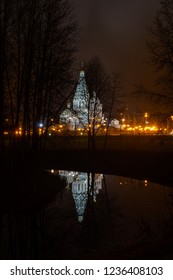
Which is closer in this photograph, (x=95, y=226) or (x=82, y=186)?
(x=95, y=226)

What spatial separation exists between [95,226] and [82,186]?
13133 mm

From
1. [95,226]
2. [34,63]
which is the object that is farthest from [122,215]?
[34,63]

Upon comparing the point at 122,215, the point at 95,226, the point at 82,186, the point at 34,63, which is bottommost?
the point at 95,226

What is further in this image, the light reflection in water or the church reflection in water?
the church reflection in water

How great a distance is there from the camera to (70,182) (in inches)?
1352

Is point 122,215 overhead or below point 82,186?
below

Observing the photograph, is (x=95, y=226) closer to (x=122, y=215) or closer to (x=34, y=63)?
(x=122, y=215)

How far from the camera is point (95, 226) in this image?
19328 mm

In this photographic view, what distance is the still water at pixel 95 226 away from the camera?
46.3ft

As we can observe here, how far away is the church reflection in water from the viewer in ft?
81.1

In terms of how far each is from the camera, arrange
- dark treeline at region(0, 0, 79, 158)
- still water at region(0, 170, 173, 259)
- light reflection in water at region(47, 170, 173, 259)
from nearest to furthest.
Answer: still water at region(0, 170, 173, 259)
light reflection in water at region(47, 170, 173, 259)
dark treeline at region(0, 0, 79, 158)

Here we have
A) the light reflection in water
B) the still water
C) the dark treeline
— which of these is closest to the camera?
the still water

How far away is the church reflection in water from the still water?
6 centimetres
